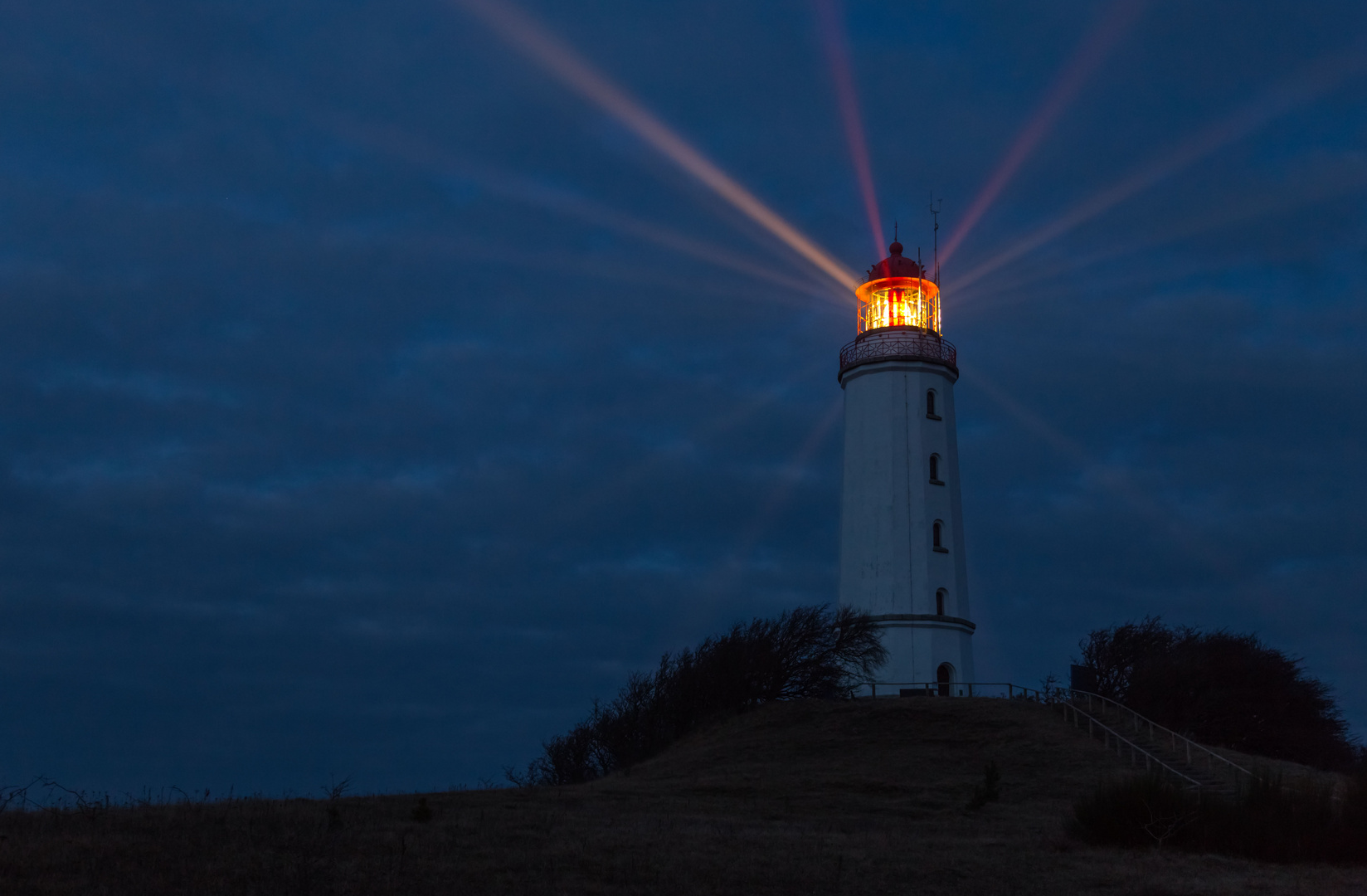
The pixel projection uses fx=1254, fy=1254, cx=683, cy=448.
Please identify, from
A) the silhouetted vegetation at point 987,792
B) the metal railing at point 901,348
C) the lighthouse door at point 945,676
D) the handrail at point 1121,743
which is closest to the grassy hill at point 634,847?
the silhouetted vegetation at point 987,792

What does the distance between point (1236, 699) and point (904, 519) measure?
12.2 meters

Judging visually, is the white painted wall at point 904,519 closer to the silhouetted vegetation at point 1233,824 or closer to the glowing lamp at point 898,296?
the glowing lamp at point 898,296

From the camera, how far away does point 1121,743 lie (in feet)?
108

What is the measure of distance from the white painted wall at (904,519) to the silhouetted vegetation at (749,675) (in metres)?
1.26

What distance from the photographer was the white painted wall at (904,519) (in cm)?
4169

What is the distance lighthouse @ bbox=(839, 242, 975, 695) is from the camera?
41.7 metres

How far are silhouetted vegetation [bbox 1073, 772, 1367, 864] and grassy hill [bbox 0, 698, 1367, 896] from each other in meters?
0.65

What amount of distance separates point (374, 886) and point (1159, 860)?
454 inches

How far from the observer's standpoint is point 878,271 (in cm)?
4759

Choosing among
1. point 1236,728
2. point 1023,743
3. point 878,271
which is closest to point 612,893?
point 1023,743

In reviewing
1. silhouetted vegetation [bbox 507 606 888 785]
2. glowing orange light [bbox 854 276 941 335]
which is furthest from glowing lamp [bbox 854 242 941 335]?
silhouetted vegetation [bbox 507 606 888 785]

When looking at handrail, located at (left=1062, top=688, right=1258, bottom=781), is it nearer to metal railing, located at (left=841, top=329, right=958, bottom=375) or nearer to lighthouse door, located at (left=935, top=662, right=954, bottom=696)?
lighthouse door, located at (left=935, top=662, right=954, bottom=696)

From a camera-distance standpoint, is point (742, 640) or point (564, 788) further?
point (742, 640)

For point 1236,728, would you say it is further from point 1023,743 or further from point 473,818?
point 473,818
